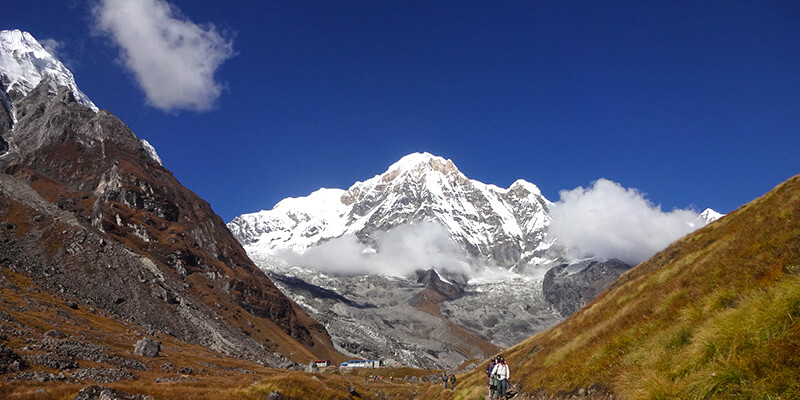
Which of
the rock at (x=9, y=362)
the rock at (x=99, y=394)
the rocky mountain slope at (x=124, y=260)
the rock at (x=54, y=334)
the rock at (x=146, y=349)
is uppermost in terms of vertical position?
the rocky mountain slope at (x=124, y=260)

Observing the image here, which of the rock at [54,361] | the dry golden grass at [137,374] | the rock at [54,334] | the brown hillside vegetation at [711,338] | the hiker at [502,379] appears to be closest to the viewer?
the brown hillside vegetation at [711,338]

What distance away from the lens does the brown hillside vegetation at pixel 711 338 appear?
877 centimetres

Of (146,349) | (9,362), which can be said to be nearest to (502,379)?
(9,362)

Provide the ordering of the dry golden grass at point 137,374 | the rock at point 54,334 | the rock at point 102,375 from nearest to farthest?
the dry golden grass at point 137,374 < the rock at point 102,375 < the rock at point 54,334

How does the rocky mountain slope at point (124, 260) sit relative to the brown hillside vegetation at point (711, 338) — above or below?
above

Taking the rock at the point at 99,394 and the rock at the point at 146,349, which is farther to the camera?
the rock at the point at 146,349

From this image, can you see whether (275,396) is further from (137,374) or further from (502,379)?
(502,379)

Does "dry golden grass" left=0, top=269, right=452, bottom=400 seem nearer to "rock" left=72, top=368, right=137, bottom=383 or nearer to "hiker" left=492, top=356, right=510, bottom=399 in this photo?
"rock" left=72, top=368, right=137, bottom=383

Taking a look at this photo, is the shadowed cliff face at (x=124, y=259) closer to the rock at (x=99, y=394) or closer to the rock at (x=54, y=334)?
the rock at (x=54, y=334)

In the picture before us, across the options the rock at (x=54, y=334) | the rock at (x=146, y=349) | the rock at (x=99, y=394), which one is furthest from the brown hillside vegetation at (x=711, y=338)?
the rock at (x=146, y=349)

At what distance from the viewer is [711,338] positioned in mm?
10852

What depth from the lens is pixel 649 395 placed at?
1037 cm

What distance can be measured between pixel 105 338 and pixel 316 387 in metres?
46.1

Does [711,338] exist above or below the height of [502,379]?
above
